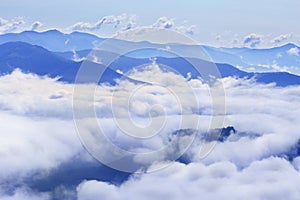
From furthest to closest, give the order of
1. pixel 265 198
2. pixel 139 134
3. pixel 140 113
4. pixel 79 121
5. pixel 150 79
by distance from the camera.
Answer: pixel 265 198 < pixel 150 79 < pixel 140 113 < pixel 139 134 < pixel 79 121

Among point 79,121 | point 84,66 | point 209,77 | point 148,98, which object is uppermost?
point 148,98

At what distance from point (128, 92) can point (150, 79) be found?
58723 millimetres

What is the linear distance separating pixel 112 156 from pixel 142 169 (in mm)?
139267

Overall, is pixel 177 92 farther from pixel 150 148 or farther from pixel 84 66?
pixel 150 148

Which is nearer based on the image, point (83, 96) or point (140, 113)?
point (83, 96)

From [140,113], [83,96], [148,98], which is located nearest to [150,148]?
[148,98]

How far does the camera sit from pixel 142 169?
633 ft

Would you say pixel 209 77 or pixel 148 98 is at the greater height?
pixel 148 98

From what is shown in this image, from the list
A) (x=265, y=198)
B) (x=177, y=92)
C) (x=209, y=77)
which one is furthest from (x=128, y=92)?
(x=265, y=198)

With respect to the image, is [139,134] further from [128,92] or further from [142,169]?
[142,169]

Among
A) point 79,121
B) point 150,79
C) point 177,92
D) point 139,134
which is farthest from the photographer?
point 150,79

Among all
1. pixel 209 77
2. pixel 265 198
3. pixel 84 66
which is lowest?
pixel 265 198

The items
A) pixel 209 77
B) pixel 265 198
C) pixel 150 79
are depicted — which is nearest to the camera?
pixel 209 77

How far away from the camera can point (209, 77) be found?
38.0 meters
